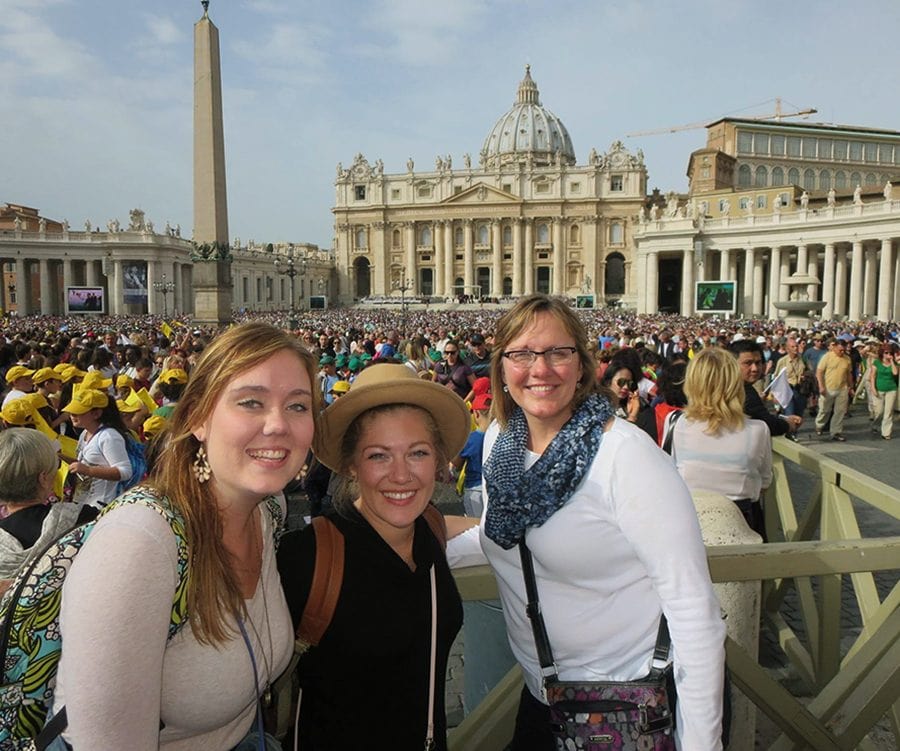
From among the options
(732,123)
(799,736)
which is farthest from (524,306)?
(732,123)

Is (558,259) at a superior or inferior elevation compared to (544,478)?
superior

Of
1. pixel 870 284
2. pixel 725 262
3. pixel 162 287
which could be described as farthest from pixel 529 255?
pixel 162 287

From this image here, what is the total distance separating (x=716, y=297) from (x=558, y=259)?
40.2m

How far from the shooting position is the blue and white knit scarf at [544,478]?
163cm

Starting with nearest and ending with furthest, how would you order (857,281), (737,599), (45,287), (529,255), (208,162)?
(737,599) → (208,162) → (857,281) → (45,287) → (529,255)

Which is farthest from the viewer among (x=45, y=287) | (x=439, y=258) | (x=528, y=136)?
(x=528, y=136)

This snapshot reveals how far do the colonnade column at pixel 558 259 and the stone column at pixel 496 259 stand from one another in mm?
6079

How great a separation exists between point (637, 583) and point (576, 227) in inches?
3037

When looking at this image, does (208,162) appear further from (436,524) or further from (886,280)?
(886,280)

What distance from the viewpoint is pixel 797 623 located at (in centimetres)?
430

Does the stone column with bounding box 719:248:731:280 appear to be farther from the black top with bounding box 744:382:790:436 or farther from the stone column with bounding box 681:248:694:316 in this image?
the black top with bounding box 744:382:790:436

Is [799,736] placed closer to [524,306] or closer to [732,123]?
[524,306]

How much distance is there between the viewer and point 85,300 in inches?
1518

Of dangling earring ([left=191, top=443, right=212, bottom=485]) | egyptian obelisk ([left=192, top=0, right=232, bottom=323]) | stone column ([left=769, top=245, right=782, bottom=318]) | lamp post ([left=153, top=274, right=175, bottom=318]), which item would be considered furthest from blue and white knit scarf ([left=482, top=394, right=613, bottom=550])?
lamp post ([left=153, top=274, right=175, bottom=318])
